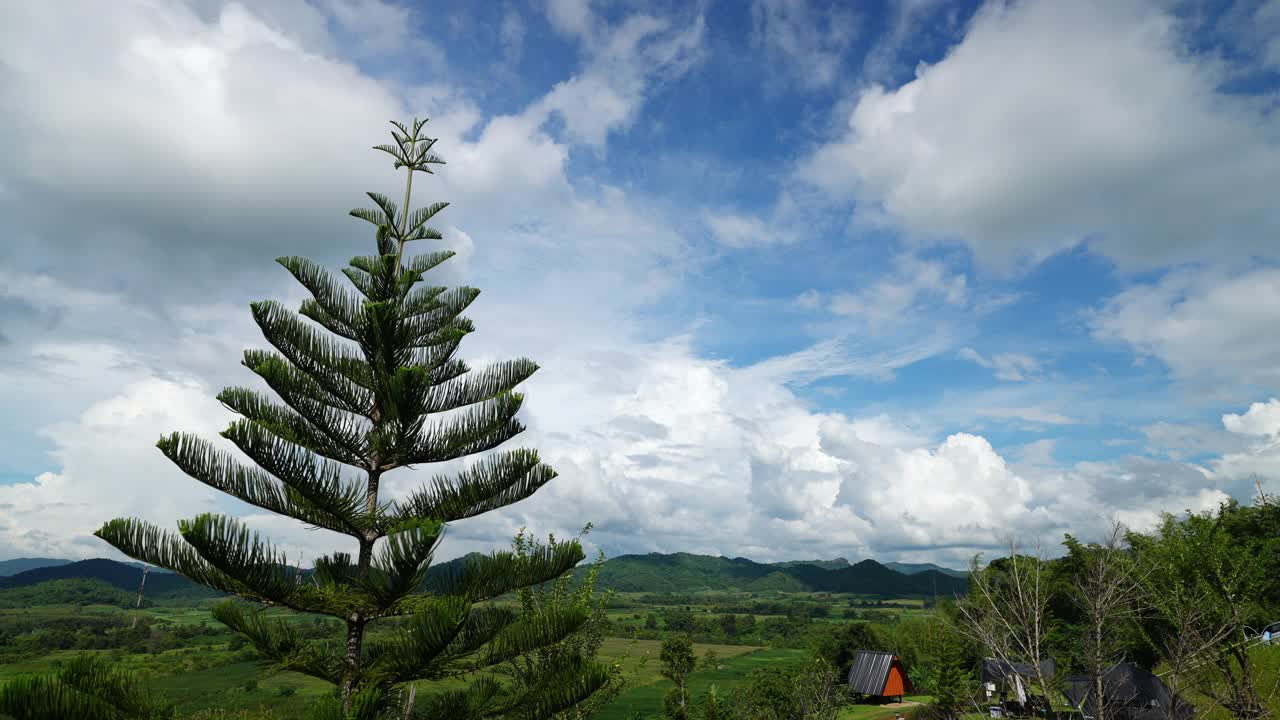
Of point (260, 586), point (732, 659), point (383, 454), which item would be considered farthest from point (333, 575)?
point (732, 659)

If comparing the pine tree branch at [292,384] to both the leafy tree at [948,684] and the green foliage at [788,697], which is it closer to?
the green foliage at [788,697]

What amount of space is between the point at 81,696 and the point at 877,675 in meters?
40.3

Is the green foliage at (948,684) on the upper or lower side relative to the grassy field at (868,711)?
upper

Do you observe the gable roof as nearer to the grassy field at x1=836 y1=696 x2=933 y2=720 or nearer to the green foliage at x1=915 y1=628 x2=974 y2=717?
the grassy field at x1=836 y1=696 x2=933 y2=720

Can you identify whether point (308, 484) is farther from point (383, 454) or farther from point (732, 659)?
point (732, 659)

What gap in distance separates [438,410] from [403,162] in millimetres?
2642

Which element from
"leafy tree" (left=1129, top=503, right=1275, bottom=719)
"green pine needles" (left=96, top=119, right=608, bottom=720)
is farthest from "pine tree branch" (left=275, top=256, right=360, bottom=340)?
"leafy tree" (left=1129, top=503, right=1275, bottom=719)

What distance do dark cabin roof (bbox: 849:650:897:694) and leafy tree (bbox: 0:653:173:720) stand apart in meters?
37.9

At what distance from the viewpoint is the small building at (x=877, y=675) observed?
120 ft

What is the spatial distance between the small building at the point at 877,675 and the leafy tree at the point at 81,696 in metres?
37.9

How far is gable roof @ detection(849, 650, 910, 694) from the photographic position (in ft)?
120

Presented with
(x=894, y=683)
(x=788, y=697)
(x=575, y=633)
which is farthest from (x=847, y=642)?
(x=575, y=633)

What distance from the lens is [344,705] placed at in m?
4.61

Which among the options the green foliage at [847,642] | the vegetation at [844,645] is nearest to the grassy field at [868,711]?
the vegetation at [844,645]
